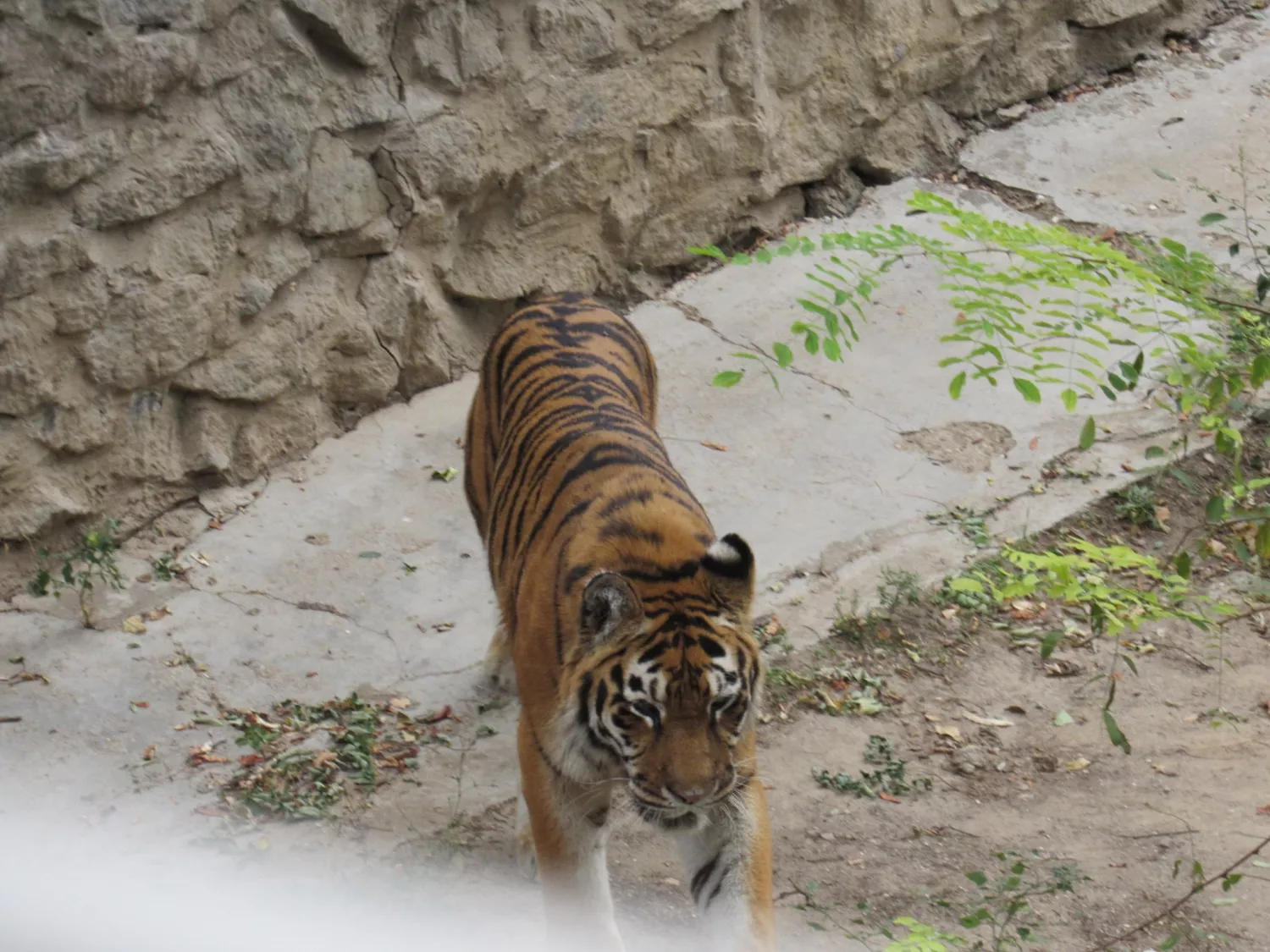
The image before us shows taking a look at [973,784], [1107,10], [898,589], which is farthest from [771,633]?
[1107,10]

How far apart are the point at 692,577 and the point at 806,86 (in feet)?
14.8

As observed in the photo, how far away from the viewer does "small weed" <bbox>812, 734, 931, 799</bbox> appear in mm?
4344

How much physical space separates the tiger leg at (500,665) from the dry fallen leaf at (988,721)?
4.81ft

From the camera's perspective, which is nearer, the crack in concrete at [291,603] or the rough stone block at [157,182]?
the rough stone block at [157,182]

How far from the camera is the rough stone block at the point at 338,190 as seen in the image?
5.54 m

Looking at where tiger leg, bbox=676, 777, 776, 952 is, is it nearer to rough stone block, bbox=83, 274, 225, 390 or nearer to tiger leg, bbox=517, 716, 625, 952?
tiger leg, bbox=517, 716, 625, 952

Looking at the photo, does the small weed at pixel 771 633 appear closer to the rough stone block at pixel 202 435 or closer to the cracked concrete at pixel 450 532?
the cracked concrete at pixel 450 532

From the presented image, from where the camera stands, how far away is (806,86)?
721 centimetres

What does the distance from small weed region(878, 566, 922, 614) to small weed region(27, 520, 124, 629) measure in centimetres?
262

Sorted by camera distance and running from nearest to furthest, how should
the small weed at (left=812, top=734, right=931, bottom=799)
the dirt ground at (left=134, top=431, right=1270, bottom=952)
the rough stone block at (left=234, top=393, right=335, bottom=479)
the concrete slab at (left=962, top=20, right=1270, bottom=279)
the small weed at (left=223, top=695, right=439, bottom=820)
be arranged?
the dirt ground at (left=134, top=431, right=1270, bottom=952) → the small weed at (left=223, top=695, right=439, bottom=820) → the small weed at (left=812, top=734, right=931, bottom=799) → the rough stone block at (left=234, top=393, right=335, bottom=479) → the concrete slab at (left=962, top=20, right=1270, bottom=279)

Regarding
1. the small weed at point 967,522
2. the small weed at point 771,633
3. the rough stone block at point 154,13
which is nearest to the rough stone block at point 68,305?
the rough stone block at point 154,13

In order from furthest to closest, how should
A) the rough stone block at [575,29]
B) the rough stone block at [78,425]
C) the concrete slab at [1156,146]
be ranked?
1. the concrete slab at [1156,146]
2. the rough stone block at [575,29]
3. the rough stone block at [78,425]

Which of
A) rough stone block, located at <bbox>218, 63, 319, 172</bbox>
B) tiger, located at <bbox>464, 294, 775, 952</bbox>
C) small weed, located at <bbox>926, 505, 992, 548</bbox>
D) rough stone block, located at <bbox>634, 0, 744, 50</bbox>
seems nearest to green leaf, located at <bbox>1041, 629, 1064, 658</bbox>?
tiger, located at <bbox>464, 294, 775, 952</bbox>

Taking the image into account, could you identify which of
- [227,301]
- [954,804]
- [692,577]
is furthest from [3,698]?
[954,804]
